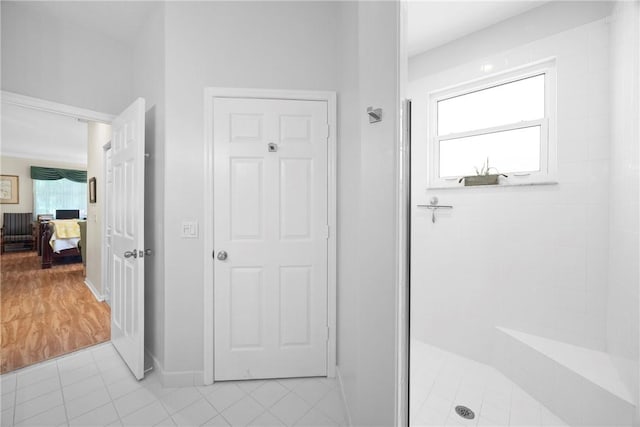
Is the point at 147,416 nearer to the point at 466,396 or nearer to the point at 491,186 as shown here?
the point at 466,396

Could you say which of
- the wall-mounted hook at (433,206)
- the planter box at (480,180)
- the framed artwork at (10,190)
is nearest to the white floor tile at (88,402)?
the wall-mounted hook at (433,206)

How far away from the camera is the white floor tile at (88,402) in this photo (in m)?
1.65

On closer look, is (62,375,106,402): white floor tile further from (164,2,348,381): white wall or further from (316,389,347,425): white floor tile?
(316,389,347,425): white floor tile

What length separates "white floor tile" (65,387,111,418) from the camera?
5.40 feet

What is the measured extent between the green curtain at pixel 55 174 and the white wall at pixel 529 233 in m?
9.27

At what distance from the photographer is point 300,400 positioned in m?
1.75

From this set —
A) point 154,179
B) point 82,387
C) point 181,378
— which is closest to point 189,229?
point 154,179

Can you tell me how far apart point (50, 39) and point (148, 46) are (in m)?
0.75

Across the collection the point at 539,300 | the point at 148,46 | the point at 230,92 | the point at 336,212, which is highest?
the point at 148,46

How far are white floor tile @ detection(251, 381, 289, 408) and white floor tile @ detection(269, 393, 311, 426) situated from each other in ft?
0.12

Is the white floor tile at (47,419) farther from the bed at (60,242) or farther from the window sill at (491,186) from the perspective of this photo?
the bed at (60,242)

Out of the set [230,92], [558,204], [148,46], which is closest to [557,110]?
[558,204]

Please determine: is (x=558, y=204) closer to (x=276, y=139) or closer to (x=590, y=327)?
(x=590, y=327)

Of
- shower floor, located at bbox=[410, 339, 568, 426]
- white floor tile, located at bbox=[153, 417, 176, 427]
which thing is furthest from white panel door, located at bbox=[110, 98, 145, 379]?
shower floor, located at bbox=[410, 339, 568, 426]
